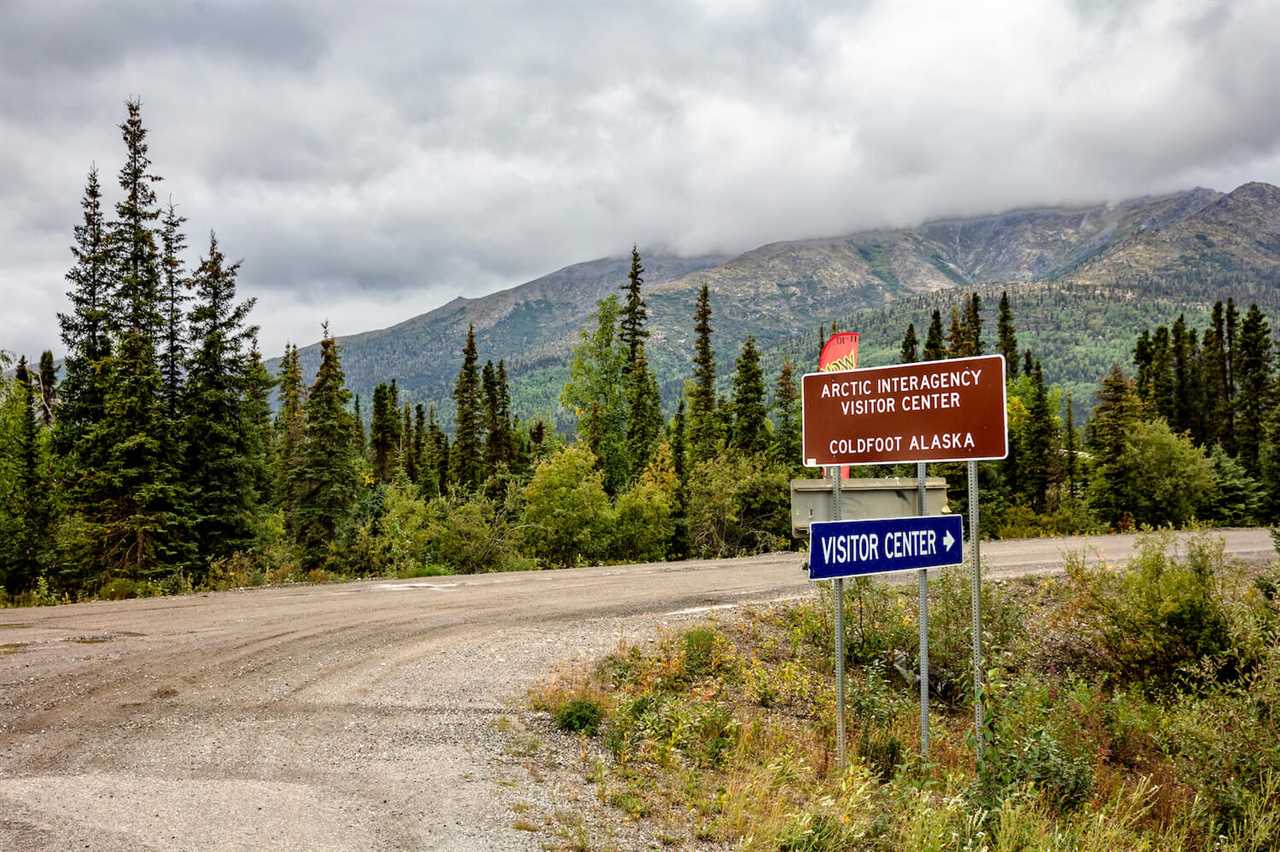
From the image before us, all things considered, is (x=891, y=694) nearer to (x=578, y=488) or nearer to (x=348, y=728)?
(x=348, y=728)

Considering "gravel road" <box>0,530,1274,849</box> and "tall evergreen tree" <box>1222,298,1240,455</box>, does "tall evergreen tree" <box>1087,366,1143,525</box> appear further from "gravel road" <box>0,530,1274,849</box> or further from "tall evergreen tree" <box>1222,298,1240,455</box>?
"gravel road" <box>0,530,1274,849</box>

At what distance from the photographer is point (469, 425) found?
66500 mm

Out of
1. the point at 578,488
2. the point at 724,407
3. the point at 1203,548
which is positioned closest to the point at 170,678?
the point at 1203,548

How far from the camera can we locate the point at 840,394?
7098 millimetres

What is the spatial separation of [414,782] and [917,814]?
369 centimetres

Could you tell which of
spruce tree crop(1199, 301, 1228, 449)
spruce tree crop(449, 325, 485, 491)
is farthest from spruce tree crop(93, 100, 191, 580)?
spruce tree crop(1199, 301, 1228, 449)

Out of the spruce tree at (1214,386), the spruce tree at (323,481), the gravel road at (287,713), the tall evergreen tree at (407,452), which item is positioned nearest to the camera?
the gravel road at (287,713)

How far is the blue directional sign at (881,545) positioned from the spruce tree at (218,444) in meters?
26.5

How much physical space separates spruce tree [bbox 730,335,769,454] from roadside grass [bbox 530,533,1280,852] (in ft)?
112

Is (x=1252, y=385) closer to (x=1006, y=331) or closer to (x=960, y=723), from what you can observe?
(x=1006, y=331)

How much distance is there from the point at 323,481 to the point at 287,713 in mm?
23946

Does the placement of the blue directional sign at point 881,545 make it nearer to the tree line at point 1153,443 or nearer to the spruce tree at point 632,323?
the tree line at point 1153,443

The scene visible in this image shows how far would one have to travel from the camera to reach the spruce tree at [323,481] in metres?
29.6

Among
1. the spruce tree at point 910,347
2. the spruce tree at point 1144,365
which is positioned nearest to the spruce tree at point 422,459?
the spruce tree at point 910,347
